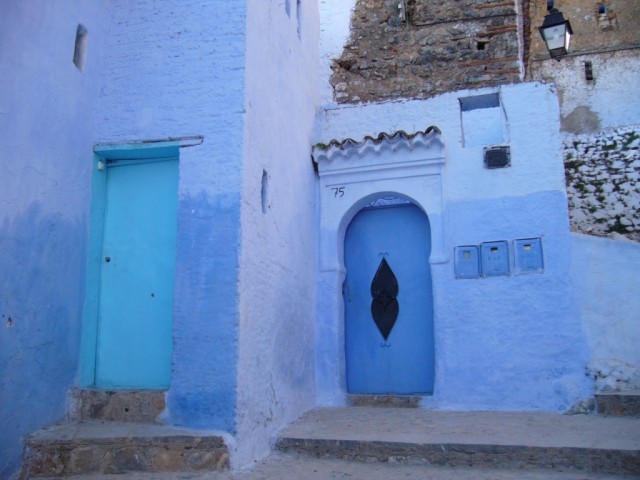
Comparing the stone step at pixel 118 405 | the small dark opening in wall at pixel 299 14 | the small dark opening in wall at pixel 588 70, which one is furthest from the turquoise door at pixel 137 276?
the small dark opening in wall at pixel 588 70

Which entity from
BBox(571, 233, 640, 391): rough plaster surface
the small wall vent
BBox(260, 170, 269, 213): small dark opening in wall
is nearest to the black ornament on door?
the small wall vent

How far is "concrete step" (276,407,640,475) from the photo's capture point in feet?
13.2

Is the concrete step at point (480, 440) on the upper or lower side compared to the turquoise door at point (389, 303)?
lower

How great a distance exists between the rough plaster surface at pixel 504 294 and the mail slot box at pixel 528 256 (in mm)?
61

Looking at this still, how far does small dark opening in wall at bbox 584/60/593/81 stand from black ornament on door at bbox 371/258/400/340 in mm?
12032

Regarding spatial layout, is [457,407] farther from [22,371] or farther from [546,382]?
[22,371]

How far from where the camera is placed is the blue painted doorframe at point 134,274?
15.6 feet

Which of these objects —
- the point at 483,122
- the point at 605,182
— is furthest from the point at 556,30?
the point at 605,182

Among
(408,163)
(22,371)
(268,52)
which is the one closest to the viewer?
(22,371)

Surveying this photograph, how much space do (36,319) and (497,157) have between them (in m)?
4.92

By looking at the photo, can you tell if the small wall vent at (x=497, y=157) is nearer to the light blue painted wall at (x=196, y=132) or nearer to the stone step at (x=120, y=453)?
the light blue painted wall at (x=196, y=132)

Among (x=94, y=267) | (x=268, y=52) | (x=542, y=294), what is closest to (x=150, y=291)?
(x=94, y=267)

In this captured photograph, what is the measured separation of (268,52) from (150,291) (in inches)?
101

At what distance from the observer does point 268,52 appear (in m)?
5.42
